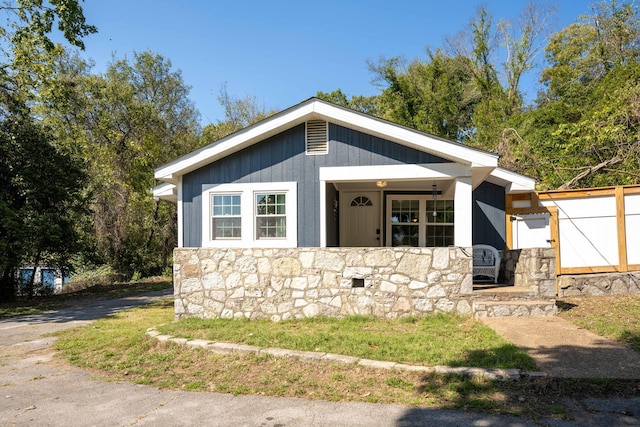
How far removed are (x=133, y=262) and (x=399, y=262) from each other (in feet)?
59.4

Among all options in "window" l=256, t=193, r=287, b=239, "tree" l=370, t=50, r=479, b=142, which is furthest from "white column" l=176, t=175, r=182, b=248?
"tree" l=370, t=50, r=479, b=142

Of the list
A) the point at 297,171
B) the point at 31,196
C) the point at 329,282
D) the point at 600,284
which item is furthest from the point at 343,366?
the point at 31,196

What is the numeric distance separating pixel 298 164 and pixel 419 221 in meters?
4.35

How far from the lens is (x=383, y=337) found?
6.13 meters

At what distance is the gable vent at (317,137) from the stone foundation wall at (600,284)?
595cm

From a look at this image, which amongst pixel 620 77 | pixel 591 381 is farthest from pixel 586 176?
pixel 591 381

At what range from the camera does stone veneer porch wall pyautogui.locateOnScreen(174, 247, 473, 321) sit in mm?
7395

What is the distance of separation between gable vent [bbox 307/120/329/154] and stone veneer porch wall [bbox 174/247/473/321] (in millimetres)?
1968

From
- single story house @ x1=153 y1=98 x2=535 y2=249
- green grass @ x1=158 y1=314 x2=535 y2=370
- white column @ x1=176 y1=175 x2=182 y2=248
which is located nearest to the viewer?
green grass @ x1=158 y1=314 x2=535 y2=370

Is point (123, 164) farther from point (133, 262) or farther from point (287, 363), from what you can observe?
→ point (287, 363)

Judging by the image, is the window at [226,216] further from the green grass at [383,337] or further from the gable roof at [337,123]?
the green grass at [383,337]

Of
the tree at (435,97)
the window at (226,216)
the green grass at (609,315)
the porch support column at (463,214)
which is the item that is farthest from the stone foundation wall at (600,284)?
the tree at (435,97)

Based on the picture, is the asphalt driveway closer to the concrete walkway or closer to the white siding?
the concrete walkway

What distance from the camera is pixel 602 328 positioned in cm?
612
